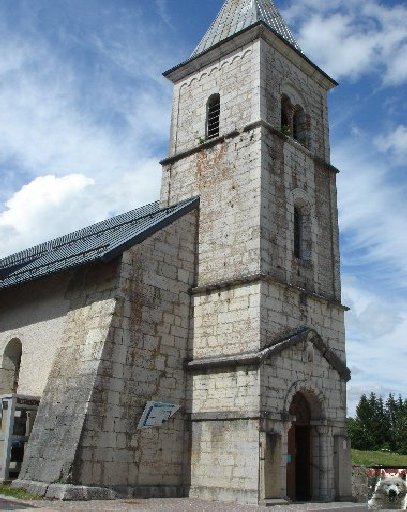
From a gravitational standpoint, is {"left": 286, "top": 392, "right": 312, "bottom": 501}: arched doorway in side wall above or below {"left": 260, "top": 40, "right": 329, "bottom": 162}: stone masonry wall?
below

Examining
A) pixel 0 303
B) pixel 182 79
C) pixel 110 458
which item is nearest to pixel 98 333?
pixel 110 458

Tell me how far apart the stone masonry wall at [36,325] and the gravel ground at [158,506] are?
4.02 m

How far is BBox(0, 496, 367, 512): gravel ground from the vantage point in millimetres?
10703

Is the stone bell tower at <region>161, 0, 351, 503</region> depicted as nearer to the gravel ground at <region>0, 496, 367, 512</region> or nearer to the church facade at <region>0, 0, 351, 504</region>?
the church facade at <region>0, 0, 351, 504</region>

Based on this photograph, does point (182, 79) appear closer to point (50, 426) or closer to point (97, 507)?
point (50, 426)

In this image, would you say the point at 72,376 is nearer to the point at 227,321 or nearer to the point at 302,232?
the point at 227,321

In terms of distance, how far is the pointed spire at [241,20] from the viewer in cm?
1909

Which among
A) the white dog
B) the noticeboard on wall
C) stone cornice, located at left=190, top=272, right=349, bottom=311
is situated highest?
stone cornice, located at left=190, top=272, right=349, bottom=311

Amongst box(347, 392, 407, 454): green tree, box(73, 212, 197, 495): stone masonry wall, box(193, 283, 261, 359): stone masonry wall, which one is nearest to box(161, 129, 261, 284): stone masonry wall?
box(193, 283, 261, 359): stone masonry wall

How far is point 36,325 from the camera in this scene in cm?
1617

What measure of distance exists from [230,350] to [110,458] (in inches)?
149

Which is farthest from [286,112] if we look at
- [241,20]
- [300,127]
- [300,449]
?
[300,449]

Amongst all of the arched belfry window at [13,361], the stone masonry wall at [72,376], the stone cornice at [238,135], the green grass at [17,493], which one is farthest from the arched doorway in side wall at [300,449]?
the arched belfry window at [13,361]

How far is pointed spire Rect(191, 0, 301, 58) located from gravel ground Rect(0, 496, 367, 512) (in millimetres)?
13481
